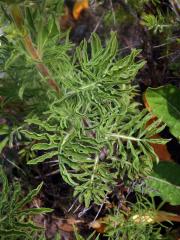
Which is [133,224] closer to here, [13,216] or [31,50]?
[13,216]

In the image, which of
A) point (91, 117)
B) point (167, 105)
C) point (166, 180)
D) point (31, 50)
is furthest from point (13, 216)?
point (167, 105)

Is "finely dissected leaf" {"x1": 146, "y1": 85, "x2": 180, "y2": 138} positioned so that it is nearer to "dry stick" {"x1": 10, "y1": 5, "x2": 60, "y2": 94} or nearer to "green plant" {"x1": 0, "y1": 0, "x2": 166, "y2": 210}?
"green plant" {"x1": 0, "y1": 0, "x2": 166, "y2": 210}

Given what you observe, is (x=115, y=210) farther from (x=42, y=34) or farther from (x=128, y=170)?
(x=42, y=34)

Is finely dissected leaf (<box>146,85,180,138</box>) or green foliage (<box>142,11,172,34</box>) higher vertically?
green foliage (<box>142,11,172,34</box>)

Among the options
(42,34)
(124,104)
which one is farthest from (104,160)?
(42,34)

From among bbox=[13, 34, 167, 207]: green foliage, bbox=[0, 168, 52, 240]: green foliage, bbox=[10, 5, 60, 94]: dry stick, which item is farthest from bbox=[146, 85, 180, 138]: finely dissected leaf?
bbox=[0, 168, 52, 240]: green foliage
